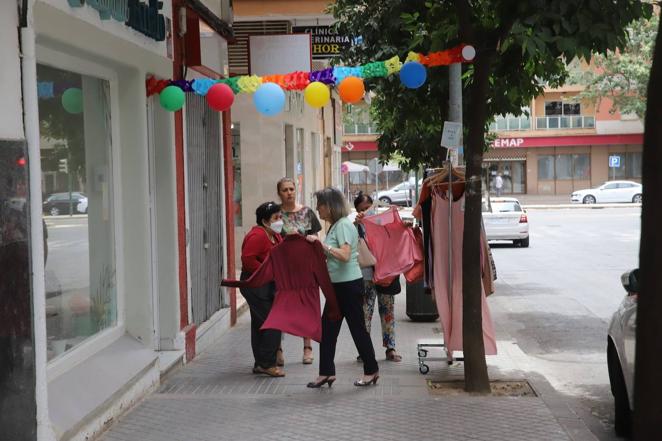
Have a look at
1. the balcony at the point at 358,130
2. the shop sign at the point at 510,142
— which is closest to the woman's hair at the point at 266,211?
the shop sign at the point at 510,142

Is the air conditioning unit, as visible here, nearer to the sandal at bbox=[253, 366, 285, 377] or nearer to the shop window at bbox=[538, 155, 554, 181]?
the sandal at bbox=[253, 366, 285, 377]

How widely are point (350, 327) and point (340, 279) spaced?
1.49 ft

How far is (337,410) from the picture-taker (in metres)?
7.12

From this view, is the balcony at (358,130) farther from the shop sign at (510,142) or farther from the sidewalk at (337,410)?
the sidewalk at (337,410)

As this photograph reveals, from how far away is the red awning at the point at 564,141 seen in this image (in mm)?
55625

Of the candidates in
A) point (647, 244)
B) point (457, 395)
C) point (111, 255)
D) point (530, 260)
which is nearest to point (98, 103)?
point (111, 255)

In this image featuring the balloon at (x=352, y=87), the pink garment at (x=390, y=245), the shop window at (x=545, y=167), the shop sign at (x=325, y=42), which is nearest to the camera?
the balloon at (x=352, y=87)

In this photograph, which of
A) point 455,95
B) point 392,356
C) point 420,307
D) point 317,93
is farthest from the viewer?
point 420,307

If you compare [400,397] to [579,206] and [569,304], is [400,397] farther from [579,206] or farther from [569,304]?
[579,206]

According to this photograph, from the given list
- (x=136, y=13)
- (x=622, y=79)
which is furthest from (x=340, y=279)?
(x=622, y=79)

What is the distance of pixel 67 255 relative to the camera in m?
7.03

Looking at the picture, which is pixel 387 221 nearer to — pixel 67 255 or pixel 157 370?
pixel 157 370

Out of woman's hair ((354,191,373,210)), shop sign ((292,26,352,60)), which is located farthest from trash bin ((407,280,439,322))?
shop sign ((292,26,352,60))

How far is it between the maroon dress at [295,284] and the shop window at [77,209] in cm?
119
